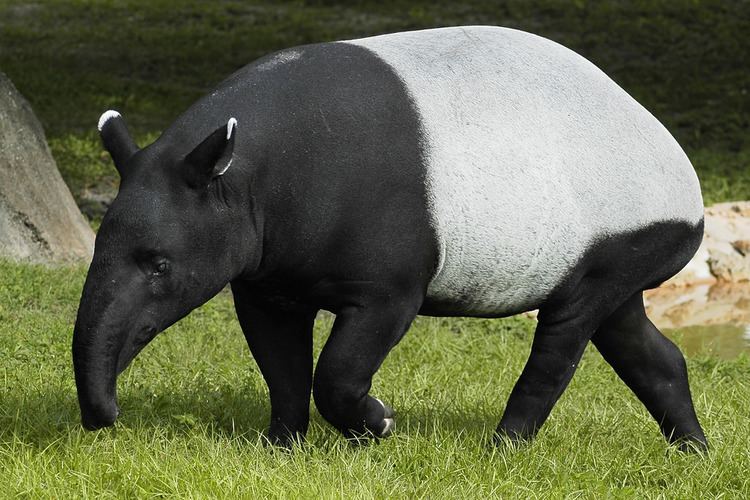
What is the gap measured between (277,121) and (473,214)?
28.8 inches

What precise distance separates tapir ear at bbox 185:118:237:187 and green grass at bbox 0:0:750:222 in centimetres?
615

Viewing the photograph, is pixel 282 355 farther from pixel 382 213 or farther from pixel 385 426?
pixel 382 213

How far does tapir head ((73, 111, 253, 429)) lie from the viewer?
3732 millimetres

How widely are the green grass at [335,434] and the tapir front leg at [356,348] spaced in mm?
220

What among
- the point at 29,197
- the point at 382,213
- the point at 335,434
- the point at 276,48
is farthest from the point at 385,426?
the point at 276,48

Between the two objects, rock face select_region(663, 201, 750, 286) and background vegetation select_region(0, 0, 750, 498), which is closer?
background vegetation select_region(0, 0, 750, 498)

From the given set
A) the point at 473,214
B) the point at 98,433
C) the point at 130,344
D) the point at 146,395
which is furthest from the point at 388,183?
the point at 146,395

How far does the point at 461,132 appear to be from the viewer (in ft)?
13.6

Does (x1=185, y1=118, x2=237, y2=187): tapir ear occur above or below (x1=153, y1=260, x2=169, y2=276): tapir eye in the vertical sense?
above

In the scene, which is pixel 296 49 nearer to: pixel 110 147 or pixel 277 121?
pixel 277 121

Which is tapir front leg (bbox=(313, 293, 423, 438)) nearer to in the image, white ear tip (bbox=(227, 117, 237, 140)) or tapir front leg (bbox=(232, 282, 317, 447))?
tapir front leg (bbox=(232, 282, 317, 447))

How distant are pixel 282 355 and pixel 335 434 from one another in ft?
1.38

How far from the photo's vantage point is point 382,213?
399cm

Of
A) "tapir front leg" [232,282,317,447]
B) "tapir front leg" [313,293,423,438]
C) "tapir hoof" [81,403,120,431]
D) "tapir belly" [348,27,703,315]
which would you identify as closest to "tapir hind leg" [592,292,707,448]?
"tapir belly" [348,27,703,315]
